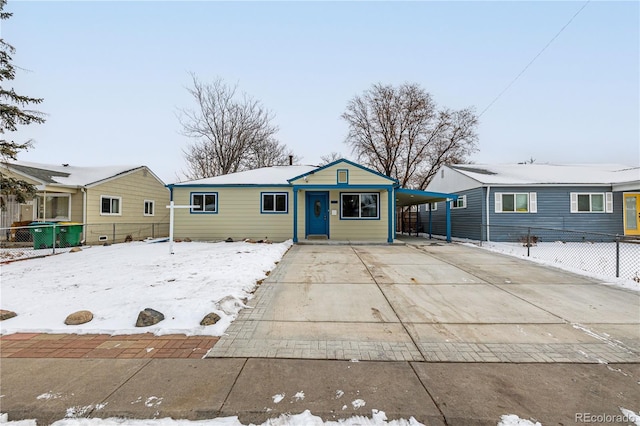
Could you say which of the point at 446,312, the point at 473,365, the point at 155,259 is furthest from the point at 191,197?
the point at 473,365

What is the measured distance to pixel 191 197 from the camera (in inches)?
560

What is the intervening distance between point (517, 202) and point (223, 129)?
2265 centimetres

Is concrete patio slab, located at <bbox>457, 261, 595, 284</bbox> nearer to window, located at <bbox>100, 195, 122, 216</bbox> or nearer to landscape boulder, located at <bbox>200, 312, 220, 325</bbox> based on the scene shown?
landscape boulder, located at <bbox>200, 312, 220, 325</bbox>

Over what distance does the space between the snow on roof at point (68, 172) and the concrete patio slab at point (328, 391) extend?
15.0 metres

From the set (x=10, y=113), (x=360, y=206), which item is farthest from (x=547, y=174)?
(x=10, y=113)

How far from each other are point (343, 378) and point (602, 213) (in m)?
18.6

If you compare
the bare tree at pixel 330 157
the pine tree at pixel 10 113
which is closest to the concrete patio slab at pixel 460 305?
the pine tree at pixel 10 113

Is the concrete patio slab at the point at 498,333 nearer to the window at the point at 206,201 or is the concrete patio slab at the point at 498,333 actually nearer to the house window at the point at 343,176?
the house window at the point at 343,176

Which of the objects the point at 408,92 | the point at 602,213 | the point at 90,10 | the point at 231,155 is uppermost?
the point at 408,92

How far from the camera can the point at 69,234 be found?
12.0 meters

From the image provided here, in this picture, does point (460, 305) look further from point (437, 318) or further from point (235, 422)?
point (235, 422)

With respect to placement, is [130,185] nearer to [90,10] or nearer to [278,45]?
[90,10]

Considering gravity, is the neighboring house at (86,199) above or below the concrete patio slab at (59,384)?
above

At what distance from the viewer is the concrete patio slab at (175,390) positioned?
2.13 metres
